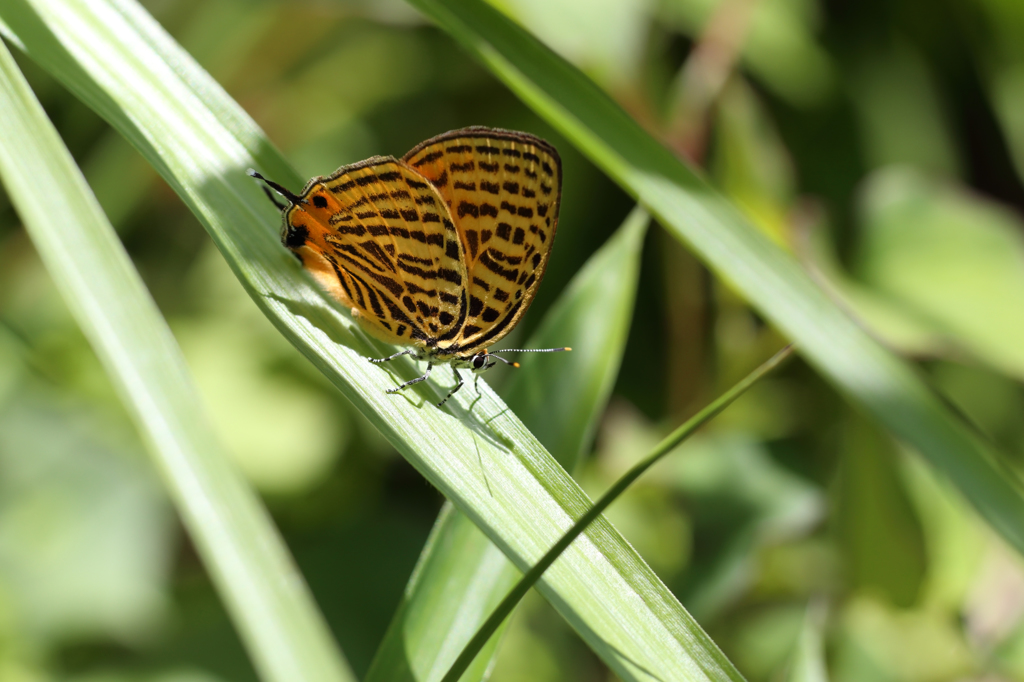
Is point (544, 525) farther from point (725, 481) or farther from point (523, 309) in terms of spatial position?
point (725, 481)

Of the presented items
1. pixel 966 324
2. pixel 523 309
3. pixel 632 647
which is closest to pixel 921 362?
pixel 966 324

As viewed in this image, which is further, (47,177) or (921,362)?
(921,362)

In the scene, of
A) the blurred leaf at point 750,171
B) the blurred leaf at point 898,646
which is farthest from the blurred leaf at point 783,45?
the blurred leaf at point 898,646

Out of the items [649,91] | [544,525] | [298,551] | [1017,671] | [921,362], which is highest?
[649,91]

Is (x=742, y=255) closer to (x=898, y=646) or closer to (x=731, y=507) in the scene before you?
(x=731, y=507)

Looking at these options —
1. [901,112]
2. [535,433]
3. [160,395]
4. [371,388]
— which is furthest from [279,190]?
[901,112]

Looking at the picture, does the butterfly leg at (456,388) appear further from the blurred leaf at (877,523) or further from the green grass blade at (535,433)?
the blurred leaf at (877,523)

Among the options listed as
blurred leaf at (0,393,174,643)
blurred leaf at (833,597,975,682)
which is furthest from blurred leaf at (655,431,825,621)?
blurred leaf at (0,393,174,643)
